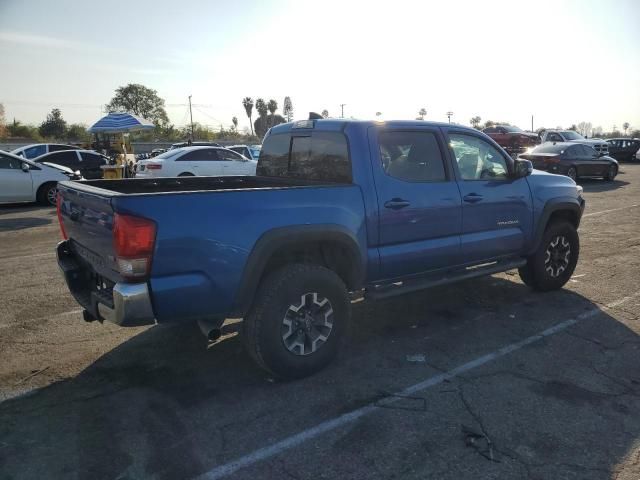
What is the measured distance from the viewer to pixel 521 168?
505 cm

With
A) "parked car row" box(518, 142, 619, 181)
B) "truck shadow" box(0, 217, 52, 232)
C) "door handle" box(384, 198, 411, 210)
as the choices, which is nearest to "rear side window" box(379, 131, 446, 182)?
"door handle" box(384, 198, 411, 210)

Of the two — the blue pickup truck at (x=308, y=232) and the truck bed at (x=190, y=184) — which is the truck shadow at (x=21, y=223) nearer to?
the truck bed at (x=190, y=184)

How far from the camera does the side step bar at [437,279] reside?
13.5ft

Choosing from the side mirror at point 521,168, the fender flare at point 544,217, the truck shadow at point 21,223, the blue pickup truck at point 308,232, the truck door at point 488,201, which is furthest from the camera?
the truck shadow at point 21,223

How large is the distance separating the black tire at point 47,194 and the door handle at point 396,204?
40.4ft

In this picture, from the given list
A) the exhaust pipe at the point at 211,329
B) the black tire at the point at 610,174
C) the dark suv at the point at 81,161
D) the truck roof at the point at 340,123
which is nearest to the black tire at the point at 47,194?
the dark suv at the point at 81,161

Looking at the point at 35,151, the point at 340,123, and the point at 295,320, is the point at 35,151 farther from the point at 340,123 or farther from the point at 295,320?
the point at 295,320

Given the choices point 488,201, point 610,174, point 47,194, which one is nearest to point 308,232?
point 488,201

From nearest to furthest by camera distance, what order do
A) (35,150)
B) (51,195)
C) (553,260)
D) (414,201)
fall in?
Result: (414,201) → (553,260) → (51,195) → (35,150)

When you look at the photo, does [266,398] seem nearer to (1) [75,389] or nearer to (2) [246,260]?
(2) [246,260]

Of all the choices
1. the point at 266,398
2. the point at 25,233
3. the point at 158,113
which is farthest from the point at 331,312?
the point at 158,113

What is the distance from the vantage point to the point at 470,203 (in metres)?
4.64

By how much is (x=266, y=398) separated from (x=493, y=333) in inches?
90.9

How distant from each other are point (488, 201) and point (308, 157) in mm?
1840
